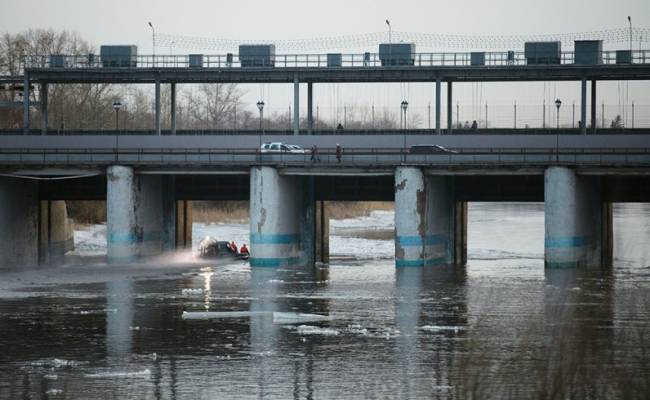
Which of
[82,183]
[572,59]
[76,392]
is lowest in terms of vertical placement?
[76,392]

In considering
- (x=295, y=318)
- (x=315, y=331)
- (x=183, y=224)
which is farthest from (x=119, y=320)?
(x=183, y=224)

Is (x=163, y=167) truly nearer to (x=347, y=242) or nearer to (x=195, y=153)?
(x=195, y=153)

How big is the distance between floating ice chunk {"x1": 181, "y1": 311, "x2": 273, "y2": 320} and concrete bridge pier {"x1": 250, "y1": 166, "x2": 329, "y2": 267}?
22.0 metres

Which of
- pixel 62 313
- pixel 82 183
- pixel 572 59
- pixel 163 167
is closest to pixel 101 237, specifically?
pixel 82 183

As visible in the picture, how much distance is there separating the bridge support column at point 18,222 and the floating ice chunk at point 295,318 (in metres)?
33.1

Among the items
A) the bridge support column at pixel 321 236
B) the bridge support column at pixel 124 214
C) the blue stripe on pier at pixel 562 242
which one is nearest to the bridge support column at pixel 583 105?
the blue stripe on pier at pixel 562 242

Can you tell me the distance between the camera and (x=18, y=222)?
262 feet

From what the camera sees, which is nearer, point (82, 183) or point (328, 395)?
point (328, 395)

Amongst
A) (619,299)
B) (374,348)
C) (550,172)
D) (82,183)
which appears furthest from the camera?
(82,183)

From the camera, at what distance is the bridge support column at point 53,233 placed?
3322 inches

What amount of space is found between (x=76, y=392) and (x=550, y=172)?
41.4 metres

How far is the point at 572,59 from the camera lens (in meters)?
85.7

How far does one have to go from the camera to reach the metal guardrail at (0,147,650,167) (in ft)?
230

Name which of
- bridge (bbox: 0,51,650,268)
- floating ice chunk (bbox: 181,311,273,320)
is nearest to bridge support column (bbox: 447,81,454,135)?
bridge (bbox: 0,51,650,268)
